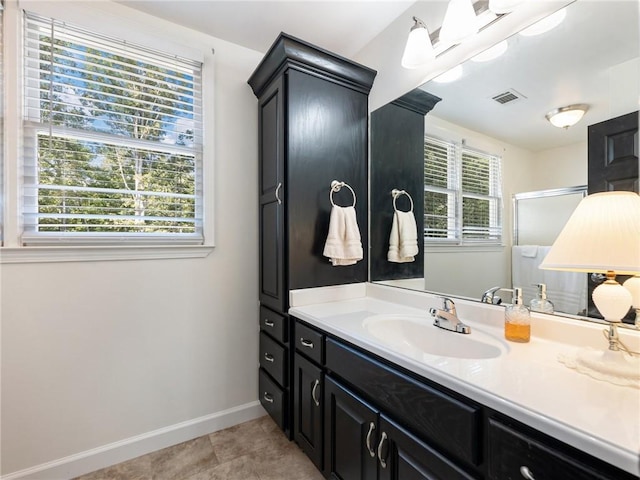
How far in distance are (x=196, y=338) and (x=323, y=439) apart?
966 mm

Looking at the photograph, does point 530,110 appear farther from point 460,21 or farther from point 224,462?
point 224,462

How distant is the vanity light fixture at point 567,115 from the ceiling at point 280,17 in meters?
1.00

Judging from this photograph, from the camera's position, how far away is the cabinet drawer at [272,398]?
5.28 feet

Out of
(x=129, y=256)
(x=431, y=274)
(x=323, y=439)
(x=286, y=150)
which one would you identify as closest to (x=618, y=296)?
(x=431, y=274)

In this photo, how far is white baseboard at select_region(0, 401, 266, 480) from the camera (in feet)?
4.70

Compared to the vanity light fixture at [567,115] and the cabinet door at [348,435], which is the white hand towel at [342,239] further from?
the vanity light fixture at [567,115]

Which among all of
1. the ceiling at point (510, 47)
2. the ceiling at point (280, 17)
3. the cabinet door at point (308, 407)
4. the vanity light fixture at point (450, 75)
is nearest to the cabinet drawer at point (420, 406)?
the cabinet door at point (308, 407)

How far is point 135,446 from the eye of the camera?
5.31 ft

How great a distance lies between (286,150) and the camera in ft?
5.24

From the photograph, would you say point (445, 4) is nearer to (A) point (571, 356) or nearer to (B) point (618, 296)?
(B) point (618, 296)

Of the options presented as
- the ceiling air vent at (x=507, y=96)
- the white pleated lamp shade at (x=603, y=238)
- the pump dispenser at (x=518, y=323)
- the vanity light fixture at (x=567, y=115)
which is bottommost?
the pump dispenser at (x=518, y=323)

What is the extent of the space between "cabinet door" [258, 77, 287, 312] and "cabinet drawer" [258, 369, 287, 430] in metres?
0.47

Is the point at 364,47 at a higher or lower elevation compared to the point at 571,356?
higher

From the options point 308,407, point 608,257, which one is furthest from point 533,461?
point 308,407
